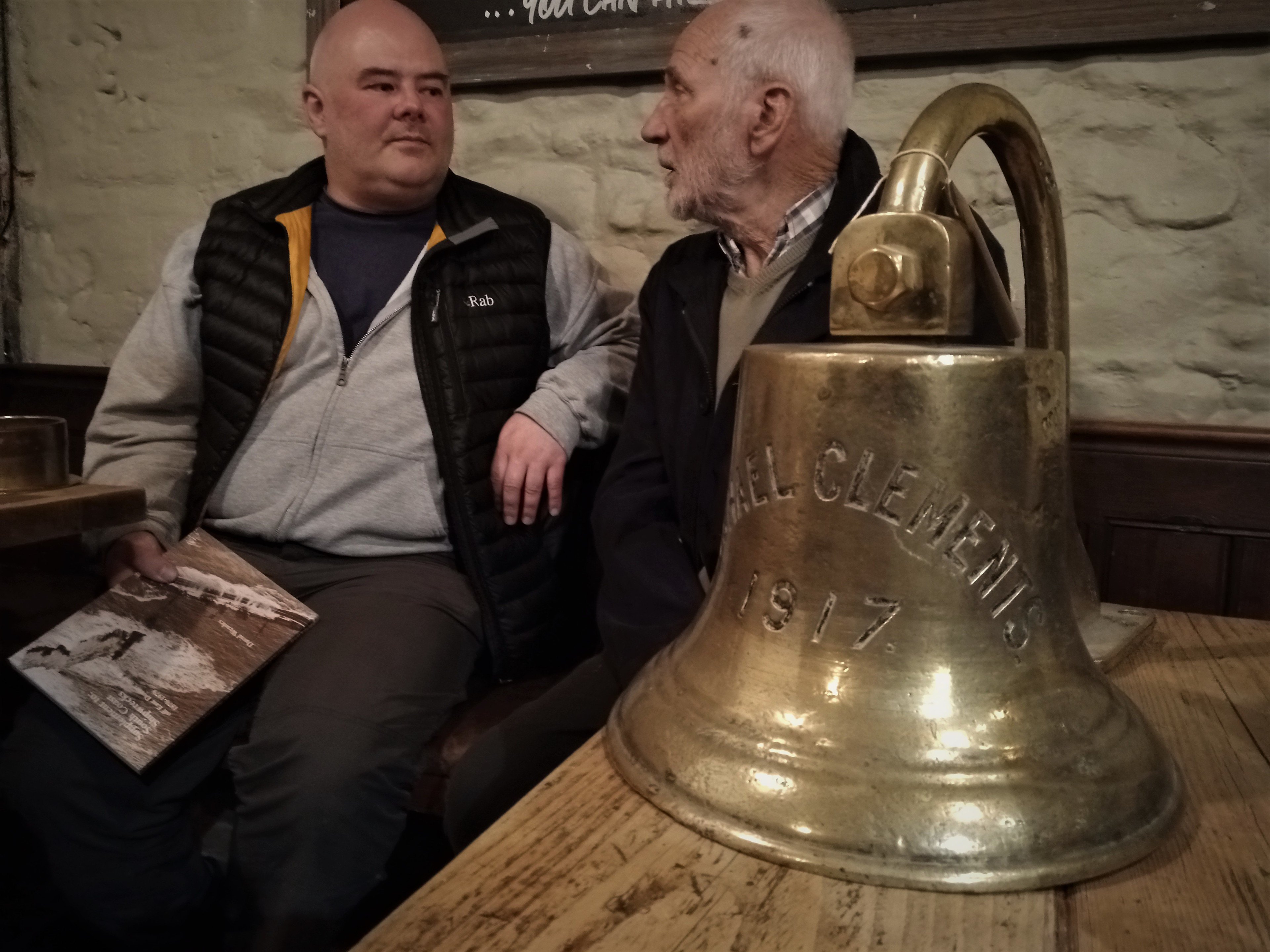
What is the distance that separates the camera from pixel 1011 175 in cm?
72

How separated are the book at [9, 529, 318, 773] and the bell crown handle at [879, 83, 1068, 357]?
1.05 meters

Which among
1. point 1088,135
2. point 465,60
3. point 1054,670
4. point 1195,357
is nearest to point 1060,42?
point 1088,135

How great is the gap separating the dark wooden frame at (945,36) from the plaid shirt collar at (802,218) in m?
0.30

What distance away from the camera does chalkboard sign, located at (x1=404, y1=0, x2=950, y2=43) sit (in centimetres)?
171

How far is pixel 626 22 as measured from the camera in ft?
5.74

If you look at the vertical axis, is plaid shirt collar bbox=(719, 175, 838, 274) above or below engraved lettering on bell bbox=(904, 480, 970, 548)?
above

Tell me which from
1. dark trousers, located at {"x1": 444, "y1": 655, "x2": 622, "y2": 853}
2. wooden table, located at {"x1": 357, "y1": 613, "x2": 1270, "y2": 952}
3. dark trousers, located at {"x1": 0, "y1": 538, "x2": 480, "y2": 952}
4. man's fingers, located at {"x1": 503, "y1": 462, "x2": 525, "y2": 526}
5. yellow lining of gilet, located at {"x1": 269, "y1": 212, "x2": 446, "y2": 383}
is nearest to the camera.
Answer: wooden table, located at {"x1": 357, "y1": 613, "x2": 1270, "y2": 952}

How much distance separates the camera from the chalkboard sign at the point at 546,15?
1.71 meters

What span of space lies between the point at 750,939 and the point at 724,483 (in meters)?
0.85

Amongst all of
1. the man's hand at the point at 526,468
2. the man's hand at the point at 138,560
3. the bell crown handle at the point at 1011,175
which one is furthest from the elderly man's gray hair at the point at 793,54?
the man's hand at the point at 138,560

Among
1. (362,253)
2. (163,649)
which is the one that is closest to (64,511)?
(163,649)

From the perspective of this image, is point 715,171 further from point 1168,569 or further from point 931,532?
point 931,532

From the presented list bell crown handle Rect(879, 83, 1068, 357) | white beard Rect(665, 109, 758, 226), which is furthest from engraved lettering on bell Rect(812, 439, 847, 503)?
white beard Rect(665, 109, 758, 226)

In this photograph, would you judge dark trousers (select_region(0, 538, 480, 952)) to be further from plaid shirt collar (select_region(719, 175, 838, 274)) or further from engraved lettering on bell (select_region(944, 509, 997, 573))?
engraved lettering on bell (select_region(944, 509, 997, 573))
